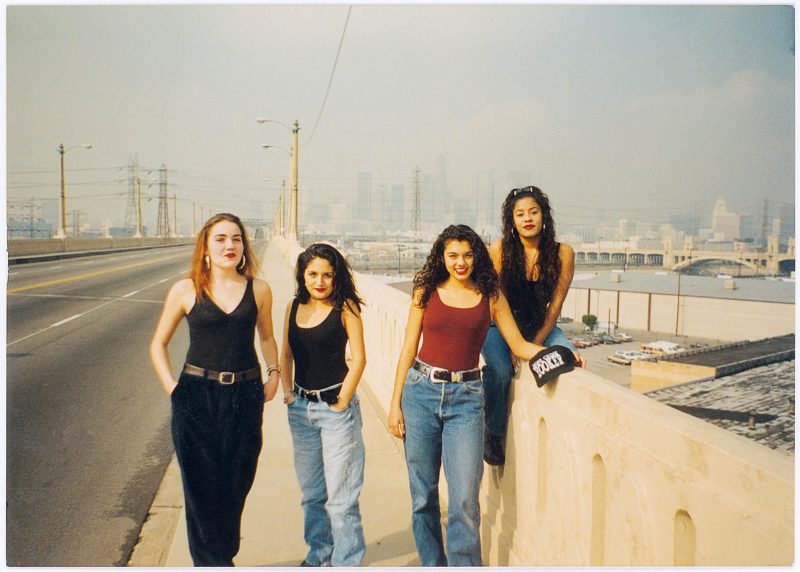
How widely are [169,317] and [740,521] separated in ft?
8.26

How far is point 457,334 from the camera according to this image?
309 centimetres

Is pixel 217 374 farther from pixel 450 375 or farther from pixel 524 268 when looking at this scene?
pixel 524 268

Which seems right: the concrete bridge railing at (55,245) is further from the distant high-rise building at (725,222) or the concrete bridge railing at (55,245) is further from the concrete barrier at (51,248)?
the distant high-rise building at (725,222)

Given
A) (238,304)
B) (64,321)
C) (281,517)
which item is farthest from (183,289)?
(64,321)

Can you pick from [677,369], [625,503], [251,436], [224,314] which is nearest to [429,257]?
[224,314]

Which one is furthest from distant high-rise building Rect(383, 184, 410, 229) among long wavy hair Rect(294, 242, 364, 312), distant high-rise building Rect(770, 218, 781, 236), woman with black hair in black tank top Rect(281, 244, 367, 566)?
woman with black hair in black tank top Rect(281, 244, 367, 566)

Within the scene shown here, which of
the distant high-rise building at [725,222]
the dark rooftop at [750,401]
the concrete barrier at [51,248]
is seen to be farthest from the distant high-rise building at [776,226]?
the concrete barrier at [51,248]

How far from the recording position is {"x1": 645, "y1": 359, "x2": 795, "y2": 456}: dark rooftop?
73.8ft

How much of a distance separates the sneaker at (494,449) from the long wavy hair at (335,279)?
971 mm

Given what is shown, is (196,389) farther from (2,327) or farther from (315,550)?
(2,327)

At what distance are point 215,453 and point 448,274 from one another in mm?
1461

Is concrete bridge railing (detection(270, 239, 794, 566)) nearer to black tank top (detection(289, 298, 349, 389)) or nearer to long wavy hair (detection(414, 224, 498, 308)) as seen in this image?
long wavy hair (detection(414, 224, 498, 308))

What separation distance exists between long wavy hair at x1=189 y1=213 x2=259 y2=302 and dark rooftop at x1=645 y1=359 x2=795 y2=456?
19.2m

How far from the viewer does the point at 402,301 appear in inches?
213
